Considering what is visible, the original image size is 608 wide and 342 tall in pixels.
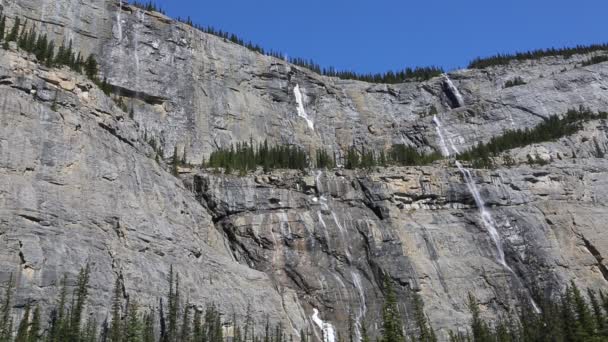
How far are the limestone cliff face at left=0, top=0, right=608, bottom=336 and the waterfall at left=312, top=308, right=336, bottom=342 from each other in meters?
0.60

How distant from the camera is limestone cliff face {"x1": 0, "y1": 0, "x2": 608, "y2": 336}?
159 feet

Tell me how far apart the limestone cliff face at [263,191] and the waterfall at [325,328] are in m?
0.60

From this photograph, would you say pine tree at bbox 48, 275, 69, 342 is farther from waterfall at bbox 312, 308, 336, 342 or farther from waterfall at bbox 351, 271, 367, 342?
waterfall at bbox 351, 271, 367, 342

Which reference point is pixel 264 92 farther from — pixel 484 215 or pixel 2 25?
pixel 2 25

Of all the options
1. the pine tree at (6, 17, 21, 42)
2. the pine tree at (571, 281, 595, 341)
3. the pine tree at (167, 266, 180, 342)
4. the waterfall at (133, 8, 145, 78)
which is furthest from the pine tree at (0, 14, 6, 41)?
the pine tree at (571, 281, 595, 341)

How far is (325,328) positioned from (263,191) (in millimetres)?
15896

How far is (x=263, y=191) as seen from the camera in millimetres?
66312

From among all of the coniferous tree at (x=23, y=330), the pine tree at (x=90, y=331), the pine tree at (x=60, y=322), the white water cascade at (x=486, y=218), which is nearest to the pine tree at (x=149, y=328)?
the pine tree at (x=90, y=331)

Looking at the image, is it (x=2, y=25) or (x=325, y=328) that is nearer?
(x=325, y=328)

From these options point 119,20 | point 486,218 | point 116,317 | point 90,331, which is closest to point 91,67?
point 119,20

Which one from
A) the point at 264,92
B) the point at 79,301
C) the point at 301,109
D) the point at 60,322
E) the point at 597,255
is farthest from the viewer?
the point at 301,109

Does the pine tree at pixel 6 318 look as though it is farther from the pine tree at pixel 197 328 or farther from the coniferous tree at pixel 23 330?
the pine tree at pixel 197 328

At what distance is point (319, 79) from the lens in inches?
3671

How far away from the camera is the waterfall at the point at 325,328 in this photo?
56991 mm
